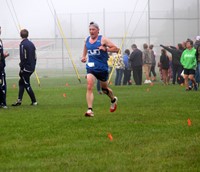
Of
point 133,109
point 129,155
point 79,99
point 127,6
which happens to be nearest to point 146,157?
point 129,155

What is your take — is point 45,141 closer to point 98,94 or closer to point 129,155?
point 129,155

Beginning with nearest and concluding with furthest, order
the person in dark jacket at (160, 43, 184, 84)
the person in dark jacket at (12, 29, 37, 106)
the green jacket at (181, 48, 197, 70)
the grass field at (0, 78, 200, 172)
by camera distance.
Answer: the grass field at (0, 78, 200, 172) → the person in dark jacket at (12, 29, 37, 106) → the green jacket at (181, 48, 197, 70) → the person in dark jacket at (160, 43, 184, 84)

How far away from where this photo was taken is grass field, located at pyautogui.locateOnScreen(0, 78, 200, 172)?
8.21 meters

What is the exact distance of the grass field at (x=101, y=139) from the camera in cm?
821

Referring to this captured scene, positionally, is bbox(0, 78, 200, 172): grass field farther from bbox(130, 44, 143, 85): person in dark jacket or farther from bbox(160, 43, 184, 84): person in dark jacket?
bbox(130, 44, 143, 85): person in dark jacket

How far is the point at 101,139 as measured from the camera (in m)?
10.3

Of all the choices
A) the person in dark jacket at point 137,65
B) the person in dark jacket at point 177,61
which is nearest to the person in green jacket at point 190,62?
the person in dark jacket at point 177,61

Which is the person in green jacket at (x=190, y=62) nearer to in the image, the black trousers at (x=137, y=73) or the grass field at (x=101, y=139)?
→ the grass field at (x=101, y=139)

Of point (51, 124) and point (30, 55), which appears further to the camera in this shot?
point (30, 55)

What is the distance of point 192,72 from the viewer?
23.5 meters

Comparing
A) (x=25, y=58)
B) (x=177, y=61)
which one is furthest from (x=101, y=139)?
(x=177, y=61)

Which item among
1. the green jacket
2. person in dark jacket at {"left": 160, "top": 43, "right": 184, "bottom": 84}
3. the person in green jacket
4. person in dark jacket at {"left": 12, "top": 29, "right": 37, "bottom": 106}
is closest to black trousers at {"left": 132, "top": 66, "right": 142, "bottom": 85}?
person in dark jacket at {"left": 160, "top": 43, "right": 184, "bottom": 84}

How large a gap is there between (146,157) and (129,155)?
273 millimetres

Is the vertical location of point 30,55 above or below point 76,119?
above
